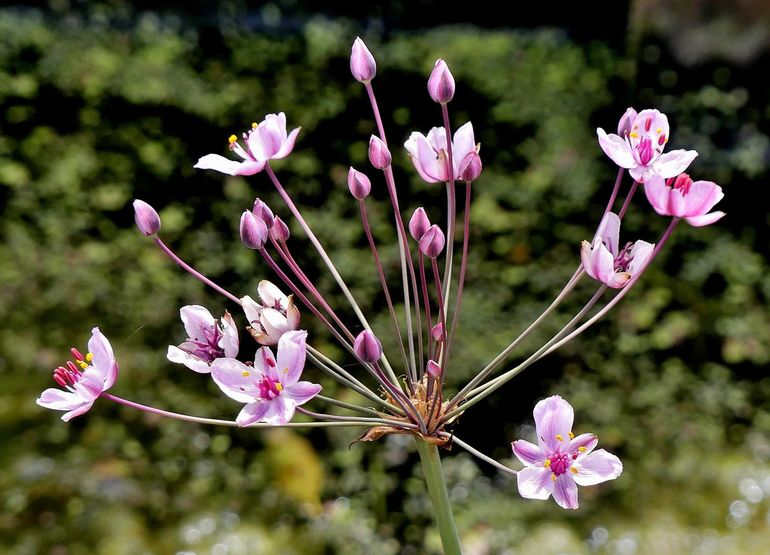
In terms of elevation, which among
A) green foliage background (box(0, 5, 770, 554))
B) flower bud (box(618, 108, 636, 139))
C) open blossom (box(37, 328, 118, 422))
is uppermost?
flower bud (box(618, 108, 636, 139))

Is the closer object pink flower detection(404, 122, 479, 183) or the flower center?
the flower center

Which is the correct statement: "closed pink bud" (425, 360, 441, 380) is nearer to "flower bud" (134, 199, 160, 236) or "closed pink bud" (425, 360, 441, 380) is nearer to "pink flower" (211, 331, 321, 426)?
"pink flower" (211, 331, 321, 426)

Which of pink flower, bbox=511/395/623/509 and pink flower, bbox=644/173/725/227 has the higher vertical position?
pink flower, bbox=644/173/725/227

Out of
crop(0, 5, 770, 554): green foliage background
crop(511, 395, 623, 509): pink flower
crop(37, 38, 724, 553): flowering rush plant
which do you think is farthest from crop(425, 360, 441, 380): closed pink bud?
crop(0, 5, 770, 554): green foliage background

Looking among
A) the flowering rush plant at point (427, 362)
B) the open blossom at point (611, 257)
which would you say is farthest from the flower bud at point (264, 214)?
the open blossom at point (611, 257)

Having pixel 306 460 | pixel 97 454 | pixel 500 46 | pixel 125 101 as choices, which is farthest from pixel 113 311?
pixel 500 46

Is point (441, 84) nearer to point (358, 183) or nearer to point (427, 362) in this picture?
point (358, 183)

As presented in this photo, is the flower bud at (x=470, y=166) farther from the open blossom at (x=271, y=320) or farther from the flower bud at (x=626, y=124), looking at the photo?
the open blossom at (x=271, y=320)
